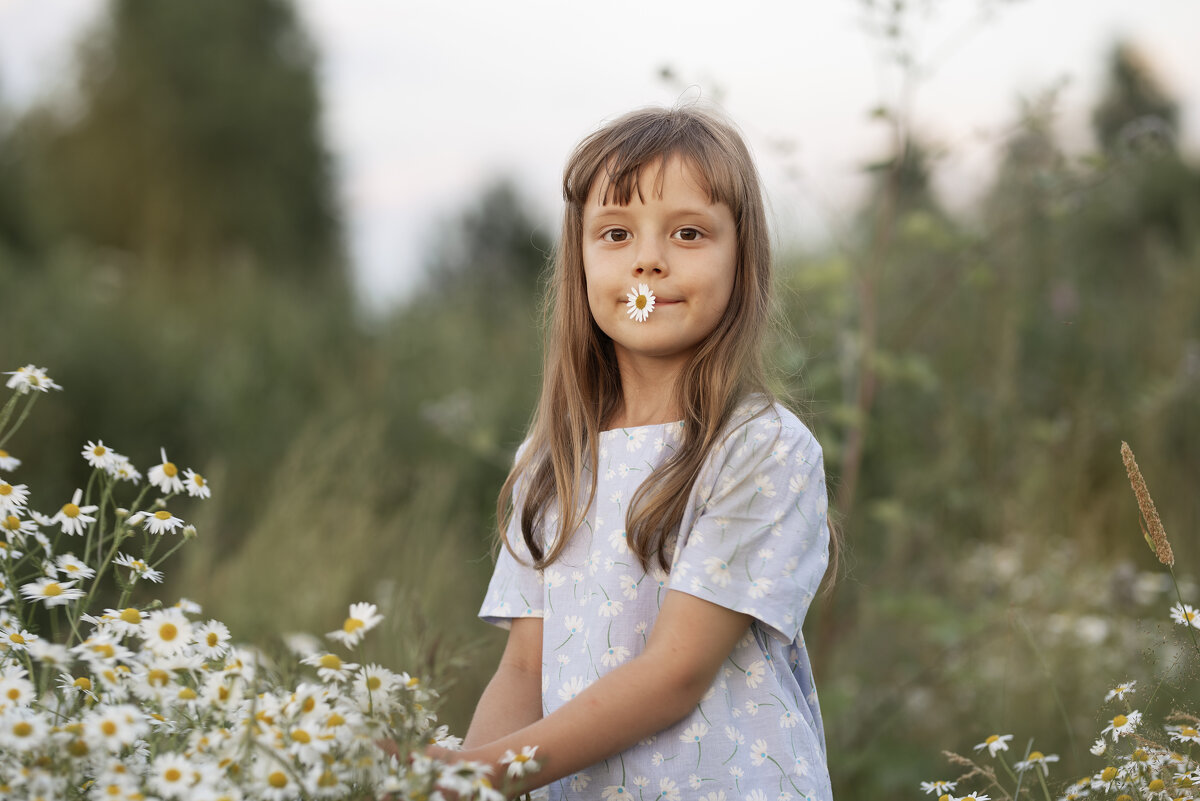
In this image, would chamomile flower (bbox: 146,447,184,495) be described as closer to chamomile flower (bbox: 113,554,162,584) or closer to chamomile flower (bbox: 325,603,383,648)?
chamomile flower (bbox: 113,554,162,584)

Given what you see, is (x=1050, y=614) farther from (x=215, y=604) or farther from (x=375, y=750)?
(x=375, y=750)

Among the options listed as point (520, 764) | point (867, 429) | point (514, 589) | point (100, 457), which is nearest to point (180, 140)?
point (867, 429)

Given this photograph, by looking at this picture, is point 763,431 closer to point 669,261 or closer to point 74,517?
point 669,261

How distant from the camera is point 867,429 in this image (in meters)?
3.40

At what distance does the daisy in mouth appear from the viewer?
5.66ft

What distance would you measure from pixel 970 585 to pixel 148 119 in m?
17.6

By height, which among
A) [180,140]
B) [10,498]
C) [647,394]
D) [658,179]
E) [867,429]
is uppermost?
[180,140]

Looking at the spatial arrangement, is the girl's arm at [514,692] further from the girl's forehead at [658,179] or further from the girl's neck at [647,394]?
the girl's forehead at [658,179]

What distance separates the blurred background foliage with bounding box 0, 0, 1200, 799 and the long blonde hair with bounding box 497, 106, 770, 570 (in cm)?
29

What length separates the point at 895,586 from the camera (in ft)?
13.6

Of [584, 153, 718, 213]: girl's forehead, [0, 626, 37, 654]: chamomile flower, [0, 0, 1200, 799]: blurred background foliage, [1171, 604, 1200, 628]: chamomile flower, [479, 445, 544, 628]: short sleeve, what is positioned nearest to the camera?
[0, 626, 37, 654]: chamomile flower

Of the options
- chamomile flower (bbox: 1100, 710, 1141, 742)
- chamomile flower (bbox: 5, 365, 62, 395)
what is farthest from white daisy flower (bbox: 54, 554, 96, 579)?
A: chamomile flower (bbox: 1100, 710, 1141, 742)

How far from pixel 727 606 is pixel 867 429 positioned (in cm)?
202

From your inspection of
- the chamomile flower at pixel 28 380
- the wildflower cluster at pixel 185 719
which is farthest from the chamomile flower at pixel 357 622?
the chamomile flower at pixel 28 380
